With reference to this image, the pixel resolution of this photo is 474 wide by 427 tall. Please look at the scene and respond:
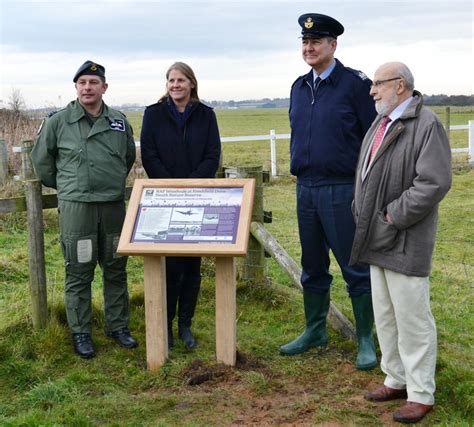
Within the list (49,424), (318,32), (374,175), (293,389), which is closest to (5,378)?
(49,424)

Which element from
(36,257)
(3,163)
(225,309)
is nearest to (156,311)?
(225,309)

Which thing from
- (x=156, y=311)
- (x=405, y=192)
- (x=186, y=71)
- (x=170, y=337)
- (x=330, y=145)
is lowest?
(x=170, y=337)

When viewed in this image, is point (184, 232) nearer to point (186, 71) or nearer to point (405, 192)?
point (186, 71)

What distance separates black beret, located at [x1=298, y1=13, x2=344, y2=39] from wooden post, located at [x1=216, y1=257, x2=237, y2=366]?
172 centimetres

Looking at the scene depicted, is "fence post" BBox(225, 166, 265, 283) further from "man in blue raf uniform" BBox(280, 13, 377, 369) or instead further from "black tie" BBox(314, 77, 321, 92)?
"black tie" BBox(314, 77, 321, 92)

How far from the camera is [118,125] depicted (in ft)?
17.4

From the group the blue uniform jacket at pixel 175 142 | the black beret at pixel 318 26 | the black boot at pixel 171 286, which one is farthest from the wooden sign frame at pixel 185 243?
the black beret at pixel 318 26

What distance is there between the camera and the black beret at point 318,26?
4.86 meters

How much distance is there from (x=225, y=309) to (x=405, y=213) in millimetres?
1646

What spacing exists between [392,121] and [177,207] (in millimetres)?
1682

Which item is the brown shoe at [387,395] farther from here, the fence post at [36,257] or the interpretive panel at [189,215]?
the fence post at [36,257]

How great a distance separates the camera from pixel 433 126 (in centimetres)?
388

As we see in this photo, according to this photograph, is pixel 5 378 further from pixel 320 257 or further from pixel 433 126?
pixel 433 126

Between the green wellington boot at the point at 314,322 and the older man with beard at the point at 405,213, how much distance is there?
1.22 metres
